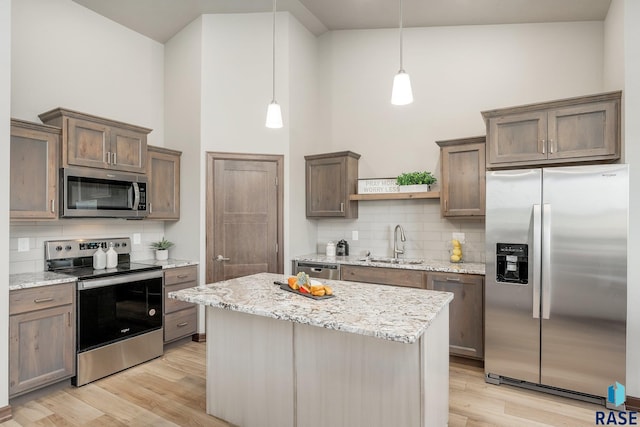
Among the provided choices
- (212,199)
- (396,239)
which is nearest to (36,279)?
(212,199)

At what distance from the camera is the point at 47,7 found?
11.7 feet

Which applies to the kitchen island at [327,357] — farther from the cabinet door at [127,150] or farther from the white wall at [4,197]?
the cabinet door at [127,150]

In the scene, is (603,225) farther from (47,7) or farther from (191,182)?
(47,7)

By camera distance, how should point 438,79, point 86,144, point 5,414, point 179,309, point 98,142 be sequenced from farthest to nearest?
1. point 438,79
2. point 179,309
3. point 98,142
4. point 86,144
5. point 5,414

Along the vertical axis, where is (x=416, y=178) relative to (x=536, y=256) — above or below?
above

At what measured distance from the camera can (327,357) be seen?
210cm

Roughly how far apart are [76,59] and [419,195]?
3913 mm

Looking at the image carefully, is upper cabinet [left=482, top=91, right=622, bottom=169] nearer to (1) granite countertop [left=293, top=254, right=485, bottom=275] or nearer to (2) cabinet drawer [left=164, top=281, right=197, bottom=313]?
(1) granite countertop [left=293, top=254, right=485, bottom=275]

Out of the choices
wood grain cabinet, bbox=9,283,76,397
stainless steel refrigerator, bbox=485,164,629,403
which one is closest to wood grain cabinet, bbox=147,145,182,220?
wood grain cabinet, bbox=9,283,76,397

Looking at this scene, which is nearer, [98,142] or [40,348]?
[40,348]

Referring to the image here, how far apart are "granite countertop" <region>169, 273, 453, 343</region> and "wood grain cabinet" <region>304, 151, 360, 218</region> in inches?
71.8

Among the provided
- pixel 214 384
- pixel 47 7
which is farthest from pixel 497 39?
pixel 47 7

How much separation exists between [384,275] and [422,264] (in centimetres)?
42

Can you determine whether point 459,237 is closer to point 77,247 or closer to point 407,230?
point 407,230
